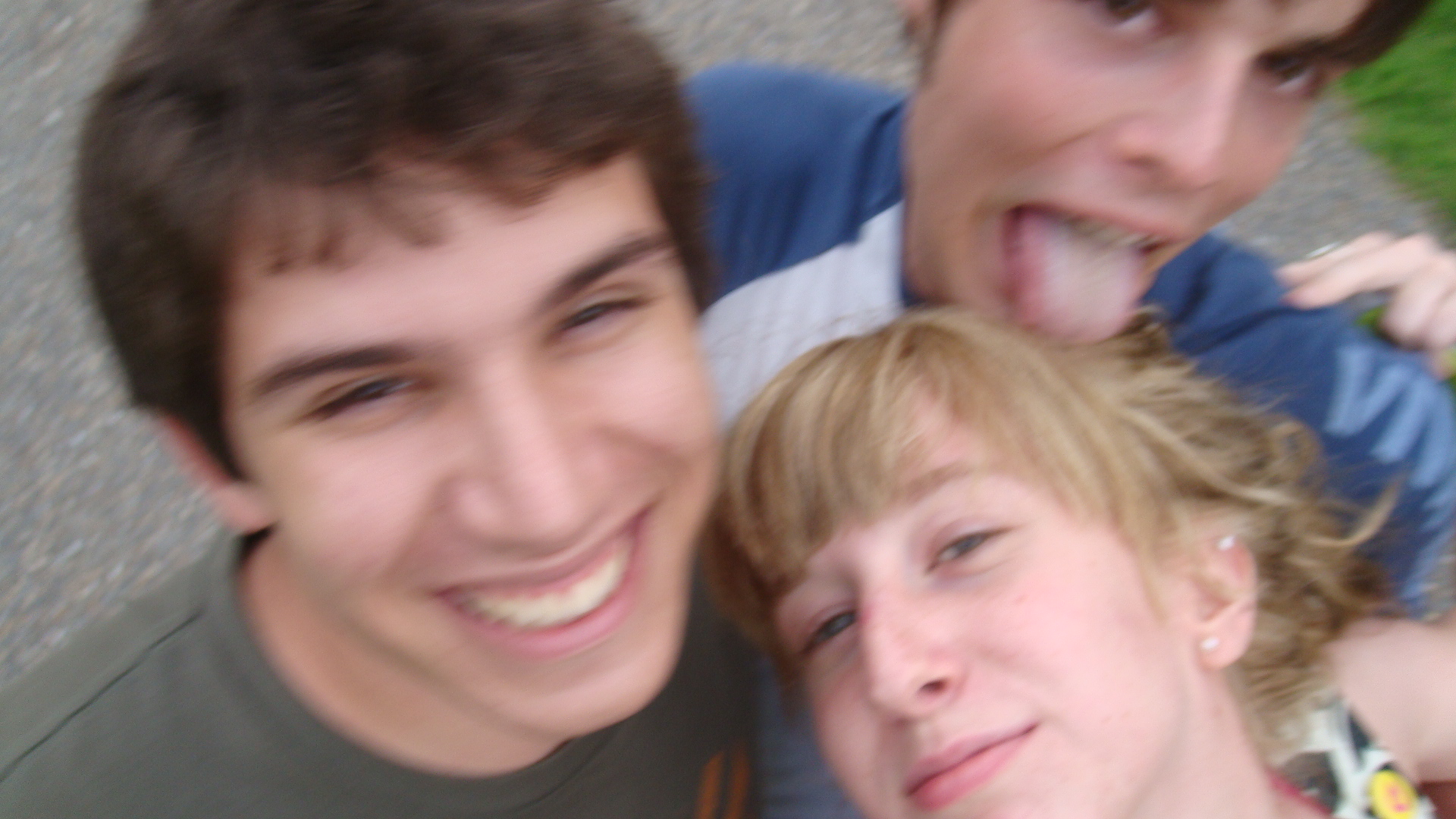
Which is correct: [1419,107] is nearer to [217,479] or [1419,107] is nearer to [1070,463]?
[1070,463]

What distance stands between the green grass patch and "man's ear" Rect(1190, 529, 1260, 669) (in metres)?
1.78

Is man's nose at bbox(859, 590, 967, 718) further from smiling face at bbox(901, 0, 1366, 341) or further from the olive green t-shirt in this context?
smiling face at bbox(901, 0, 1366, 341)

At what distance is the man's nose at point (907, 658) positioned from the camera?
4.29ft

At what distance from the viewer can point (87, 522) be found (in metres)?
2.47

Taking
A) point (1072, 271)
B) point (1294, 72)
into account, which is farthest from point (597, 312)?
point (1294, 72)

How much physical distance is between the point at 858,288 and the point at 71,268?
5.01 ft

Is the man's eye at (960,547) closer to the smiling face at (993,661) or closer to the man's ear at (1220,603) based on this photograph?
the smiling face at (993,661)

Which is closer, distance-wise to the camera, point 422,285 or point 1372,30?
point 422,285

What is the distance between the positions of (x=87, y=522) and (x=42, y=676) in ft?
4.11

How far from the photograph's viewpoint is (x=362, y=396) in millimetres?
994

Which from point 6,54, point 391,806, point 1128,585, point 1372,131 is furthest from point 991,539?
point 6,54

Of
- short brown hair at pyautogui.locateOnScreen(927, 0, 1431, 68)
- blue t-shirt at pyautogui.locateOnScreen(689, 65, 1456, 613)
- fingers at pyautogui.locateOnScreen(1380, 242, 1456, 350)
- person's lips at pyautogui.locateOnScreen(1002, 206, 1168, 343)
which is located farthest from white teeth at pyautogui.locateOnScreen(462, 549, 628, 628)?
fingers at pyautogui.locateOnScreen(1380, 242, 1456, 350)

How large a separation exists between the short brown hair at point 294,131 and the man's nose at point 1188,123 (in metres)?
0.66

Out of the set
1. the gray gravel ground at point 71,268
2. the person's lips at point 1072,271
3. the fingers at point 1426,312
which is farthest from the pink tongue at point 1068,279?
the gray gravel ground at point 71,268
